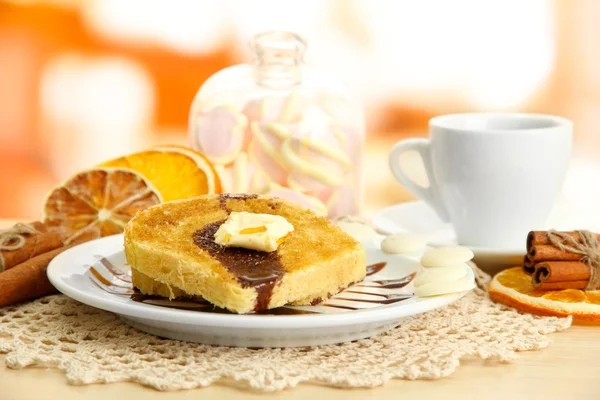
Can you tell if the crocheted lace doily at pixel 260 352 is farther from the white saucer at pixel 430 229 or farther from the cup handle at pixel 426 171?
the cup handle at pixel 426 171

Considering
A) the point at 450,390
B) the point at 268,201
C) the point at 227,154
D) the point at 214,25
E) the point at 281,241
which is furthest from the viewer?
the point at 214,25

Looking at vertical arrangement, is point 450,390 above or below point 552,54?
below

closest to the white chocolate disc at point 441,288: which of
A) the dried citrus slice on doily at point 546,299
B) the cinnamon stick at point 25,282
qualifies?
the dried citrus slice on doily at point 546,299

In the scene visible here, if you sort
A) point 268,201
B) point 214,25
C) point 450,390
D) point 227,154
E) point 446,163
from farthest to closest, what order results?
point 214,25, point 227,154, point 446,163, point 268,201, point 450,390

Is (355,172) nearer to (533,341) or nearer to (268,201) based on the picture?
(268,201)

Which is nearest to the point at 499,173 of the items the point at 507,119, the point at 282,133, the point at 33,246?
the point at 507,119

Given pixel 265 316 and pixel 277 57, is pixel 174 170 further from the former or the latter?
pixel 265 316

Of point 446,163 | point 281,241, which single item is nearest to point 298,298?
point 281,241

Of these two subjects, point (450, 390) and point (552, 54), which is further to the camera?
point (552, 54)
